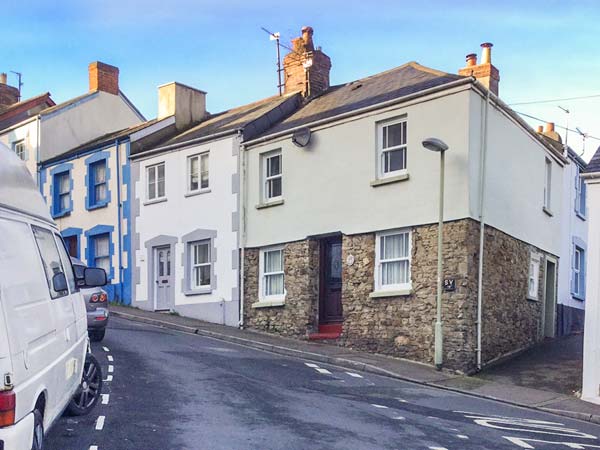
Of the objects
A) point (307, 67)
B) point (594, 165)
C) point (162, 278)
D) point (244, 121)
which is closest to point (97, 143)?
point (162, 278)

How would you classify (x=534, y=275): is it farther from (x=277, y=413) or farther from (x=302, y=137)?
(x=277, y=413)

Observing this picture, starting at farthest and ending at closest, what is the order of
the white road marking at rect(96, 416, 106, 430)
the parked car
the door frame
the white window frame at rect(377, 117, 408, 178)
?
the door frame, the white window frame at rect(377, 117, 408, 178), the parked car, the white road marking at rect(96, 416, 106, 430)

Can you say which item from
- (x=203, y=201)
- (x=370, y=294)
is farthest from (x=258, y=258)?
(x=370, y=294)

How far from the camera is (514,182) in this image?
18766 mm

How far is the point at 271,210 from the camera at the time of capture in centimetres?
2052

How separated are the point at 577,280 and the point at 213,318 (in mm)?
11456

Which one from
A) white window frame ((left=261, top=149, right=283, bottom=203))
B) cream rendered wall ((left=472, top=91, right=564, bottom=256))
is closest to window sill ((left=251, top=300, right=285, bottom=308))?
white window frame ((left=261, top=149, right=283, bottom=203))

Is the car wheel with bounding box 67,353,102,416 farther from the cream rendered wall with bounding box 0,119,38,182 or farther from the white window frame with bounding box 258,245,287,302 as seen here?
the cream rendered wall with bounding box 0,119,38,182

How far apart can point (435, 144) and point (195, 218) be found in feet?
31.2

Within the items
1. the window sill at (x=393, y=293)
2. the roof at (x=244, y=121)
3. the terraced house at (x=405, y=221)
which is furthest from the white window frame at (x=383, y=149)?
the roof at (x=244, y=121)

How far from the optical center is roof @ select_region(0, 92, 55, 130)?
3466cm

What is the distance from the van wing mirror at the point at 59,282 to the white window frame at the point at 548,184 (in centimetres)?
1630

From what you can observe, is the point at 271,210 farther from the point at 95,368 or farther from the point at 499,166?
the point at 95,368

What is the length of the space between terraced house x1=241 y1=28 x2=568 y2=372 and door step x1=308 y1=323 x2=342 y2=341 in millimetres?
59
